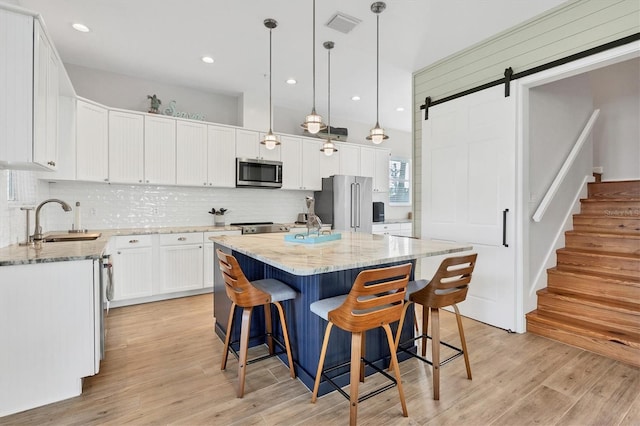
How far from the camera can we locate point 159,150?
4.19 metres

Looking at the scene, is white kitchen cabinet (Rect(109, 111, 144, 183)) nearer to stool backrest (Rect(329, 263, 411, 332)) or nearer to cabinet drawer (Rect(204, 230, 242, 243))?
cabinet drawer (Rect(204, 230, 242, 243))

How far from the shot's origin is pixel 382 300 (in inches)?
67.0

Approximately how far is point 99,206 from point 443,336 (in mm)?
4371

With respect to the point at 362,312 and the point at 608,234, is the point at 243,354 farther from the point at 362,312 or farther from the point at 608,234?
the point at 608,234

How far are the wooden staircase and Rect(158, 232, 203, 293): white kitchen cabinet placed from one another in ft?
12.8

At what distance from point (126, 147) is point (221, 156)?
1190 mm

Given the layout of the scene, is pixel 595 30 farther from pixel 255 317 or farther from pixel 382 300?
pixel 255 317

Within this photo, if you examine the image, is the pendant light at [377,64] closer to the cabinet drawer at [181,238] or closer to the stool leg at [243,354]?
the stool leg at [243,354]

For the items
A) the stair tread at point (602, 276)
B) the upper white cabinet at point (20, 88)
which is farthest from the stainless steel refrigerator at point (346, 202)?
the upper white cabinet at point (20, 88)

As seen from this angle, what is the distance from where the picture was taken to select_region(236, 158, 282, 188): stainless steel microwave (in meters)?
4.73

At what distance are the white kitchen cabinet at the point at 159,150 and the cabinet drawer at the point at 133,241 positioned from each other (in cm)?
76

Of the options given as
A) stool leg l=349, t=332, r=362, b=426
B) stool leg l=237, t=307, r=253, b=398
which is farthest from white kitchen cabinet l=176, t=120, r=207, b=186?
stool leg l=349, t=332, r=362, b=426

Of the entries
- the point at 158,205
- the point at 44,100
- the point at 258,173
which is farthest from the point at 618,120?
the point at 158,205

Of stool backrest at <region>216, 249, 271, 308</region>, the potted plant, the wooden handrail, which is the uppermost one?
the wooden handrail
